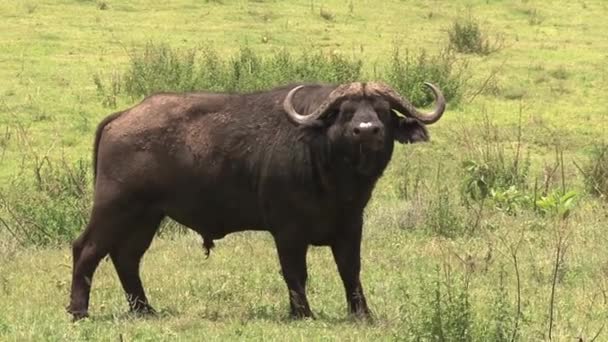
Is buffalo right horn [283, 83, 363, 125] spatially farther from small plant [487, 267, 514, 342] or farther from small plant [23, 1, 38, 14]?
small plant [23, 1, 38, 14]

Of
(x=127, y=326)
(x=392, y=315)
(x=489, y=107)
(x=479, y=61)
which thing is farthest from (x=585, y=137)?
(x=127, y=326)

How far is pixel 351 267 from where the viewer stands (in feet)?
26.3

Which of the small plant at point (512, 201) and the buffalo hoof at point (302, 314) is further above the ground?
the buffalo hoof at point (302, 314)

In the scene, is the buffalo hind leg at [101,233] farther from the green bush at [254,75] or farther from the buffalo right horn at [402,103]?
the green bush at [254,75]

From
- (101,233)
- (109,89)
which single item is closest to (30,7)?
(109,89)

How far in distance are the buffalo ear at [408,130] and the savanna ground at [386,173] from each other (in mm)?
872

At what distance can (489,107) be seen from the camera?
18.0 m

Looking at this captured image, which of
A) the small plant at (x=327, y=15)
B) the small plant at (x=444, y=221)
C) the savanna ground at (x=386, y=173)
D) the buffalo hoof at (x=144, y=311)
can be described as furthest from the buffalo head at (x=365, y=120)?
the small plant at (x=327, y=15)

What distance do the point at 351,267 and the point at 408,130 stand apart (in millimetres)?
983

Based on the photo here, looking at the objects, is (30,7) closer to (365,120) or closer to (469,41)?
(469,41)

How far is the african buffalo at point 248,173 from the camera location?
7719 millimetres

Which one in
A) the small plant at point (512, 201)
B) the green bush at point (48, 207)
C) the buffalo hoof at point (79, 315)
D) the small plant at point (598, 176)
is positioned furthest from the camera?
the small plant at point (598, 176)

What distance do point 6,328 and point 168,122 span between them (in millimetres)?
1899

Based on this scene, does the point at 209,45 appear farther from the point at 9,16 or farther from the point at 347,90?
the point at 347,90
